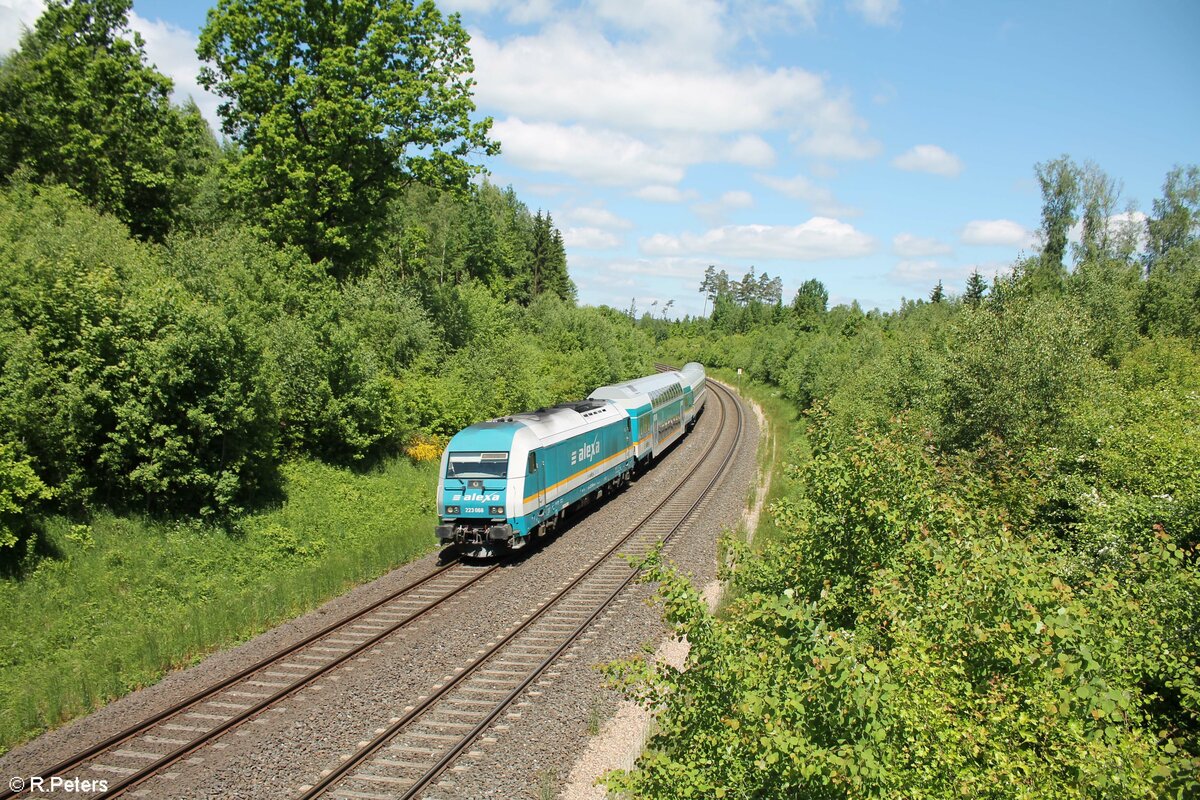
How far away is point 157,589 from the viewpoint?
15.0 m

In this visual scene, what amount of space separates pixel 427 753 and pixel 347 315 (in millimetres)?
20507


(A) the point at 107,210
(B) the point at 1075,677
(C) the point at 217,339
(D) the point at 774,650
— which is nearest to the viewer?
(B) the point at 1075,677

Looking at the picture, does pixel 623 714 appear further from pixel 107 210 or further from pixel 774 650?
pixel 107 210

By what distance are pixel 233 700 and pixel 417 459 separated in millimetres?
15466

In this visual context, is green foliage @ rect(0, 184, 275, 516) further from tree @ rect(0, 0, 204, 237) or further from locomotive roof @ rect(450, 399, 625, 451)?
tree @ rect(0, 0, 204, 237)

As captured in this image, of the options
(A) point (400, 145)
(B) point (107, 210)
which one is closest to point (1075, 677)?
(A) point (400, 145)

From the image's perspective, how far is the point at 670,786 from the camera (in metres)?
5.87

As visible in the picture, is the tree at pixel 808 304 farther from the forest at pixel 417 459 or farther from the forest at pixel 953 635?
the forest at pixel 953 635

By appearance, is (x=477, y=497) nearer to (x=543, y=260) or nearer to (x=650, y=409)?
(x=650, y=409)

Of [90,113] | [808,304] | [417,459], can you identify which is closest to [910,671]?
[417,459]

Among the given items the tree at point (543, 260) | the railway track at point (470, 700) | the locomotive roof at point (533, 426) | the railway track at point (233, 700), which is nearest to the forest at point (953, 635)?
the railway track at point (470, 700)

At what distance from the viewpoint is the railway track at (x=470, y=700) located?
30.9 ft

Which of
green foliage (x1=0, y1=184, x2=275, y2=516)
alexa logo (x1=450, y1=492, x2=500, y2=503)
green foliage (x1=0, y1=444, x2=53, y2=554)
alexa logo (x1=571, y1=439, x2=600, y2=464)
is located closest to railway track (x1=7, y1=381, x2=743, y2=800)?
alexa logo (x1=450, y1=492, x2=500, y2=503)

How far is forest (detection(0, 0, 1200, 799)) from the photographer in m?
5.75
